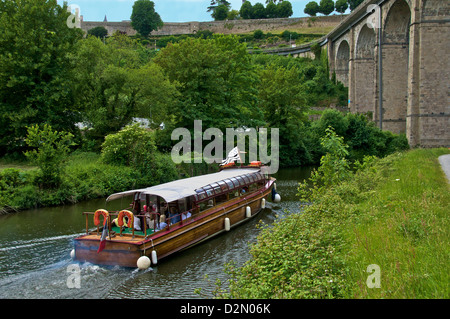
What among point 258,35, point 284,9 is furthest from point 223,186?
point 284,9

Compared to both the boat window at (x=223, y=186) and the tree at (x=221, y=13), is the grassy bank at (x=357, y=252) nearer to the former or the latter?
the boat window at (x=223, y=186)

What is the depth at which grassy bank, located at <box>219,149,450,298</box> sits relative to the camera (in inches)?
261

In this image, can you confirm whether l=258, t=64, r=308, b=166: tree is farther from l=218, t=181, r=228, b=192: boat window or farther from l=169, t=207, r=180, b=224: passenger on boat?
l=169, t=207, r=180, b=224: passenger on boat

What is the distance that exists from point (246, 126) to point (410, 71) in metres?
16.7

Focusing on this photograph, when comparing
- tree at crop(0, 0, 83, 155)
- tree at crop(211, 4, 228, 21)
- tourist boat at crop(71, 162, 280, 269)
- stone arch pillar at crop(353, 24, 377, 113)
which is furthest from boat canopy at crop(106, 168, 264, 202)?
tree at crop(211, 4, 228, 21)

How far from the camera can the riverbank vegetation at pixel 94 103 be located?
912 inches

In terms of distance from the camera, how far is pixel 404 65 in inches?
1832

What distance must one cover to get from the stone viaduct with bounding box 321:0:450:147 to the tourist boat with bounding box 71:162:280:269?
24.8 m

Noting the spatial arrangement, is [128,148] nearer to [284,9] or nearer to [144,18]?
[144,18]

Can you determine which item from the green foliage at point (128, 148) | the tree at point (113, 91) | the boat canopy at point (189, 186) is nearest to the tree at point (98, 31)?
the tree at point (113, 91)

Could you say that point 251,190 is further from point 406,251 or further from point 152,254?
point 406,251

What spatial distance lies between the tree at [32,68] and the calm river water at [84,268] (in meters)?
12.1

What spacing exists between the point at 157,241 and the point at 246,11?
134352 millimetres
